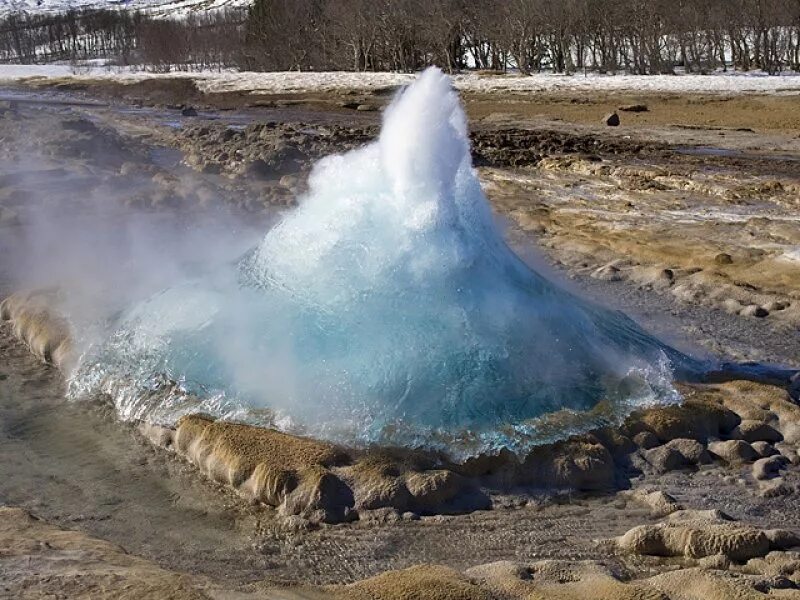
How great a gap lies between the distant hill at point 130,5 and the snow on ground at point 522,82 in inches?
1703

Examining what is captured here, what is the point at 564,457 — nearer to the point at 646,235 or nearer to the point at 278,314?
the point at 278,314

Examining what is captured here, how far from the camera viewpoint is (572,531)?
3.75 meters

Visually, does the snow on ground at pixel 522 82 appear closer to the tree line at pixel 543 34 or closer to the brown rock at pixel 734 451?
the tree line at pixel 543 34

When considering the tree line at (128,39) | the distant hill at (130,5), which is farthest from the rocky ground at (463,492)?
the distant hill at (130,5)

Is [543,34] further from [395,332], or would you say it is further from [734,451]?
[734,451]

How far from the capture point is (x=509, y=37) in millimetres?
30875

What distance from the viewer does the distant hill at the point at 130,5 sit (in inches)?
3056

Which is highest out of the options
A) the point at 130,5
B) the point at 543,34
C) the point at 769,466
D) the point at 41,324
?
the point at 130,5

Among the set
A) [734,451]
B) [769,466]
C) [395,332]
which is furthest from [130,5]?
[769,466]

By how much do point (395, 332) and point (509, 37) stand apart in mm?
27773

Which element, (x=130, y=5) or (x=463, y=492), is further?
(x=130, y=5)

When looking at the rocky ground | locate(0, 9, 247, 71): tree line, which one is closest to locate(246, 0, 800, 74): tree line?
locate(0, 9, 247, 71): tree line

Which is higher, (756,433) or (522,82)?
(522,82)

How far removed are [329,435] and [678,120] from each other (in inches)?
595
